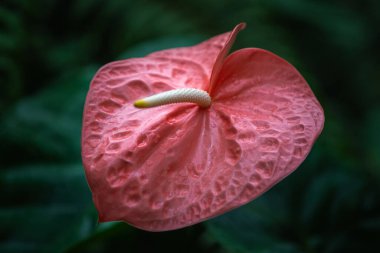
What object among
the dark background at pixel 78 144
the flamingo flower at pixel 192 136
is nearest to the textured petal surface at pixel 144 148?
the flamingo flower at pixel 192 136

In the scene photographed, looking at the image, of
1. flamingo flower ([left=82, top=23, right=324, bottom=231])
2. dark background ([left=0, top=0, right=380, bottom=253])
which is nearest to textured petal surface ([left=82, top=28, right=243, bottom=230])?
flamingo flower ([left=82, top=23, right=324, bottom=231])

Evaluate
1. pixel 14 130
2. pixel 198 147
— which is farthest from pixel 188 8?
pixel 198 147

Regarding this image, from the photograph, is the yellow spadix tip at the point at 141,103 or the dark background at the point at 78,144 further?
the dark background at the point at 78,144

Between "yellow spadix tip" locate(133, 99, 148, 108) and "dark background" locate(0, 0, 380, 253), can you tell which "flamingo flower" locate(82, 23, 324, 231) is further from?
"dark background" locate(0, 0, 380, 253)

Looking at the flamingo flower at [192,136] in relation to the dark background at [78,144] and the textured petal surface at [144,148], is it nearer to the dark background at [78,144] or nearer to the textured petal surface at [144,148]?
the textured petal surface at [144,148]

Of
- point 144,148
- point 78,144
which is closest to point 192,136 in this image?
point 144,148

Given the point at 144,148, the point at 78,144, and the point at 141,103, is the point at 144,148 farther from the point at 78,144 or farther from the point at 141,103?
the point at 78,144
